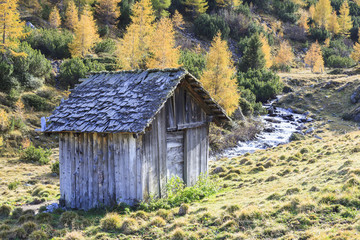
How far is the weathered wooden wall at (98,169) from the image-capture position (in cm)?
960

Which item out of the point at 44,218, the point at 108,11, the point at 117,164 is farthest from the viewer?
the point at 108,11

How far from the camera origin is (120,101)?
33.4ft

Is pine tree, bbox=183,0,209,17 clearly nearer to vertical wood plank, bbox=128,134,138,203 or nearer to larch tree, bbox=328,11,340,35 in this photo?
larch tree, bbox=328,11,340,35

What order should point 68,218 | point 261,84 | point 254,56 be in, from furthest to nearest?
point 254,56
point 261,84
point 68,218

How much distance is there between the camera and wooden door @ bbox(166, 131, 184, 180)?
10.8 metres

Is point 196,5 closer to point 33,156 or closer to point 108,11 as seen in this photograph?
point 108,11

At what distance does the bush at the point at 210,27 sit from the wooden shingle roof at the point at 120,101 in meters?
A: 49.7

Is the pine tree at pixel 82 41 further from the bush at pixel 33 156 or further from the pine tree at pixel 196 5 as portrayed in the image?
the pine tree at pixel 196 5

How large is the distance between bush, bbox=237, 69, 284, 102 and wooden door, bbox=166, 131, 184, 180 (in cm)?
2822

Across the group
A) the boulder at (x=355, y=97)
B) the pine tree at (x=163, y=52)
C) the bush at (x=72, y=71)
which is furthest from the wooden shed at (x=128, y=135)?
the boulder at (x=355, y=97)

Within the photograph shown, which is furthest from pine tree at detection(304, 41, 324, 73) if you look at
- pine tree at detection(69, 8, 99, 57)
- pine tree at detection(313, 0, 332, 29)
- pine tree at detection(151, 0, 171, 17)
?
pine tree at detection(69, 8, 99, 57)

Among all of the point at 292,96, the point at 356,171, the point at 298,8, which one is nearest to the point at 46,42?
the point at 292,96

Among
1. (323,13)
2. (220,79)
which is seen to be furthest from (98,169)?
(323,13)

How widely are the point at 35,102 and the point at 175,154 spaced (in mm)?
17692
